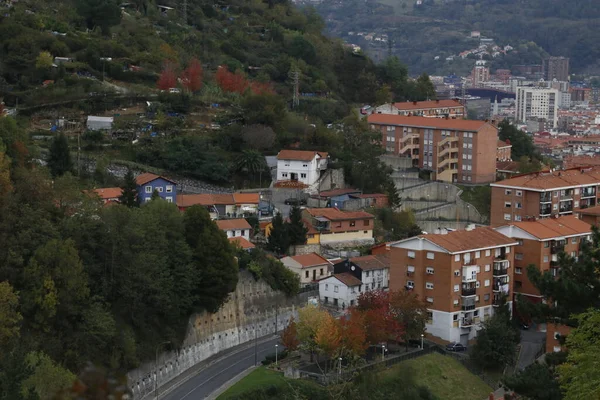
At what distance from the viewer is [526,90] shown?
390ft

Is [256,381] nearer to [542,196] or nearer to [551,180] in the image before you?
[542,196]

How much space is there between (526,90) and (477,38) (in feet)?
144

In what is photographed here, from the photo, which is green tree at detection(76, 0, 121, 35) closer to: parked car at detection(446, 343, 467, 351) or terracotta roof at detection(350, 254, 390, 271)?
terracotta roof at detection(350, 254, 390, 271)

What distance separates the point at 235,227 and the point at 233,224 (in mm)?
164

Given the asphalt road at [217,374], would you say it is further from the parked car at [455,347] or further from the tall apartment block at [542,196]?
the tall apartment block at [542,196]

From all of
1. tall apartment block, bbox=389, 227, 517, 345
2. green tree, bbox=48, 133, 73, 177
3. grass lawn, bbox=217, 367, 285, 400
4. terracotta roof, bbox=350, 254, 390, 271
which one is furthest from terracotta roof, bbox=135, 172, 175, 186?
grass lawn, bbox=217, 367, 285, 400

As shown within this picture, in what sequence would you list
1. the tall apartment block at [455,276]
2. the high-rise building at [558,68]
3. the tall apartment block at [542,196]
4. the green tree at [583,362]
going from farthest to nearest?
the high-rise building at [558,68] → the tall apartment block at [542,196] → the tall apartment block at [455,276] → the green tree at [583,362]

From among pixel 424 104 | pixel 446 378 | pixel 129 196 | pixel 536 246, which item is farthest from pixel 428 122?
pixel 446 378

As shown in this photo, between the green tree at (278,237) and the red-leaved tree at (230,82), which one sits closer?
the green tree at (278,237)

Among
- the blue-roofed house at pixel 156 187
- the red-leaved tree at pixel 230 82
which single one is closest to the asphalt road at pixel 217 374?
the blue-roofed house at pixel 156 187

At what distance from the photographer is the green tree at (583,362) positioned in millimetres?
16391

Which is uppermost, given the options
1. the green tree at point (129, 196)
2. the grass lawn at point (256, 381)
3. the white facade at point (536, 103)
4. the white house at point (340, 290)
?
the green tree at point (129, 196)

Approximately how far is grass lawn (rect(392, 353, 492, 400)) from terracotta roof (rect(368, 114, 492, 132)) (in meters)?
18.8

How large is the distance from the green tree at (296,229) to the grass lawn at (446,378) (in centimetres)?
743
